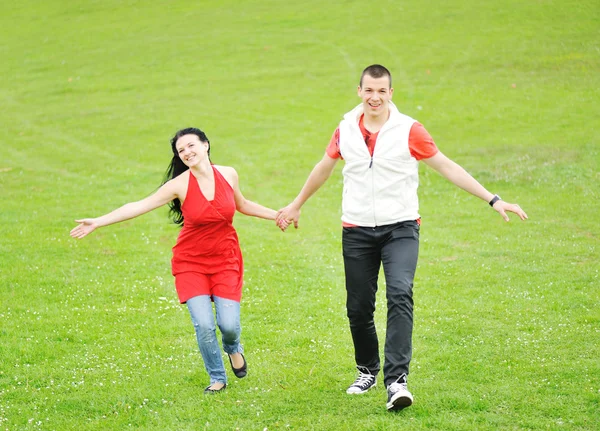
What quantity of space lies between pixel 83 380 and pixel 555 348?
17.0 feet

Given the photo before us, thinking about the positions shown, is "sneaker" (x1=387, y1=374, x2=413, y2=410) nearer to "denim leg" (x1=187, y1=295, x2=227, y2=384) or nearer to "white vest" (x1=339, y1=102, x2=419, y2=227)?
"white vest" (x1=339, y1=102, x2=419, y2=227)

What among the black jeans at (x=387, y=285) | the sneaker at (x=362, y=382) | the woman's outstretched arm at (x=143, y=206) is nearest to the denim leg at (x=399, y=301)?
the black jeans at (x=387, y=285)

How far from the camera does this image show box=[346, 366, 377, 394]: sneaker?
25.6 ft

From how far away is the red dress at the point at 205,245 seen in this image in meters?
7.80

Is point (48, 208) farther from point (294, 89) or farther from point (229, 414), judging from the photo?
point (294, 89)

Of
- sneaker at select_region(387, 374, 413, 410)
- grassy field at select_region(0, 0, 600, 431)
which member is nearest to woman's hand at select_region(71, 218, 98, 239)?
grassy field at select_region(0, 0, 600, 431)

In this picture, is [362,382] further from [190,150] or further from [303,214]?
[303,214]

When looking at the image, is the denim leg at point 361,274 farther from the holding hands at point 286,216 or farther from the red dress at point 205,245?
the red dress at point 205,245

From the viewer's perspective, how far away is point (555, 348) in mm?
9055

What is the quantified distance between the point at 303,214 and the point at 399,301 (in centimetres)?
1111

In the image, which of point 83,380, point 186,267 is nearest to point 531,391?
→ point 186,267

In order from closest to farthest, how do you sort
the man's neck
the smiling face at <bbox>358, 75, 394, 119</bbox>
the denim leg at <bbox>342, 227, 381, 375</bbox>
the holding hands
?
the smiling face at <bbox>358, 75, 394, 119</bbox>, the man's neck, the denim leg at <bbox>342, 227, 381, 375</bbox>, the holding hands

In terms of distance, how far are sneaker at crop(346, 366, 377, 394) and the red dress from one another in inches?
55.6

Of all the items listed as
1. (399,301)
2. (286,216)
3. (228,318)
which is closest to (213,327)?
(228,318)
